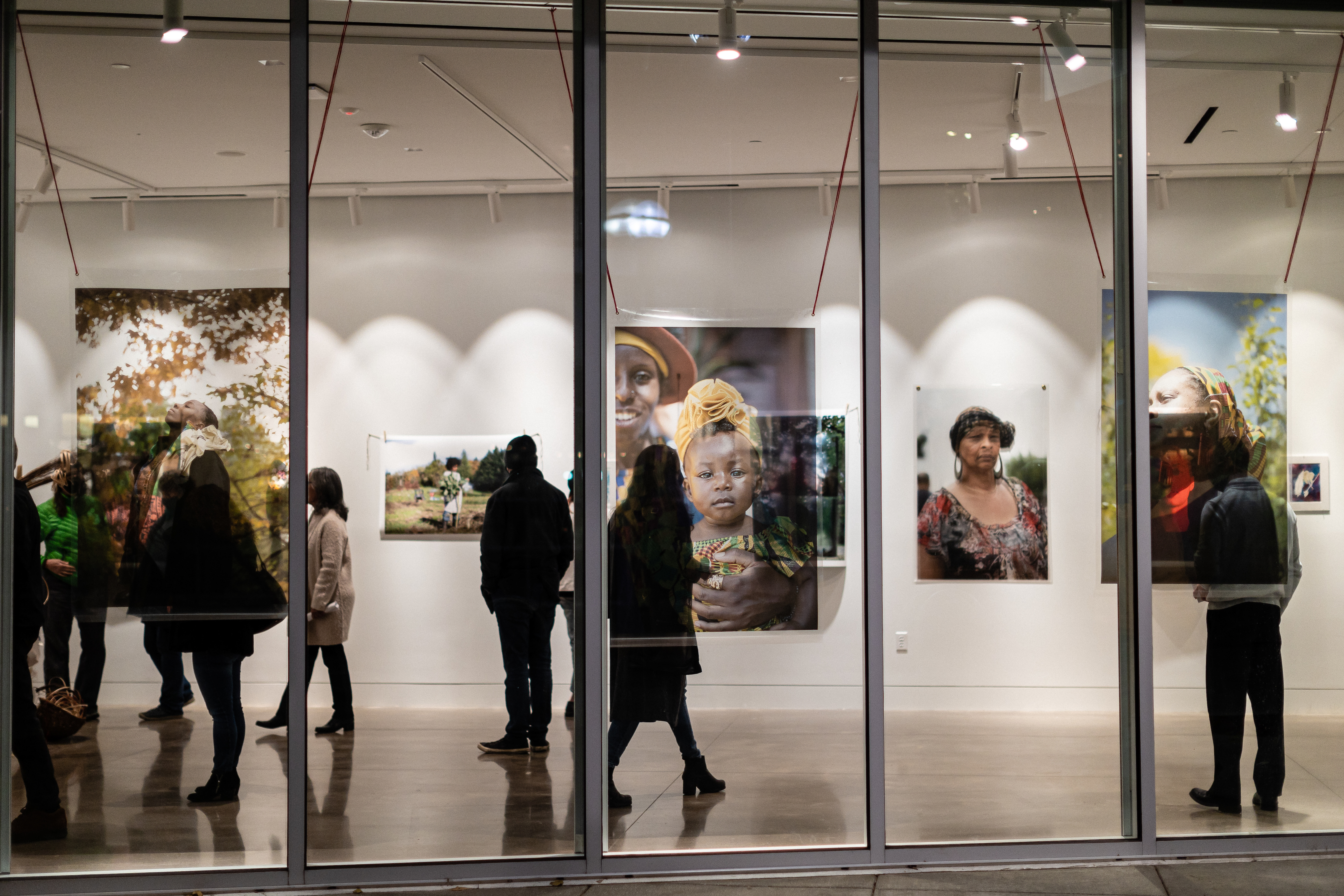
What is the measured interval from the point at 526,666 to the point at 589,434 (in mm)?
960

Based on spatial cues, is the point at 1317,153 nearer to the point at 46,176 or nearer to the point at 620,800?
the point at 620,800

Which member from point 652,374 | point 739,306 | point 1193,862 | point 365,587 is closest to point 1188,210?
point 739,306

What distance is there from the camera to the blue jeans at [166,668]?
13.0ft

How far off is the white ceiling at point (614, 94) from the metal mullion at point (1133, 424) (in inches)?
3.4

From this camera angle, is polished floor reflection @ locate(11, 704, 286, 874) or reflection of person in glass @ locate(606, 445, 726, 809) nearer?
polished floor reflection @ locate(11, 704, 286, 874)

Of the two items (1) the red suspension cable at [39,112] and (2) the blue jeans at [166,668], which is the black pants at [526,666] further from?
(1) the red suspension cable at [39,112]

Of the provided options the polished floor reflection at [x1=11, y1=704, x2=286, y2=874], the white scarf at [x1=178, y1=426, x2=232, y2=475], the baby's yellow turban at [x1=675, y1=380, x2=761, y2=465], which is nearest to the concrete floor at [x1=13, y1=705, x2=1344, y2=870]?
the polished floor reflection at [x1=11, y1=704, x2=286, y2=874]

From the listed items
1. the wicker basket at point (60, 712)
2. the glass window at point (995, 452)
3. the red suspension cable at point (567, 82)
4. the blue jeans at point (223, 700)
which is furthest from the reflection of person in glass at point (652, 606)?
the wicker basket at point (60, 712)

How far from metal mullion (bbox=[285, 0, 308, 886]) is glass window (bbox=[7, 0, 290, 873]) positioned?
0.14ft

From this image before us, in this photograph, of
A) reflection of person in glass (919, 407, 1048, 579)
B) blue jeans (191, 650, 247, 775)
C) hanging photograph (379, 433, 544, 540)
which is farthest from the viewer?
reflection of person in glass (919, 407, 1048, 579)

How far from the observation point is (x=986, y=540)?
4227 millimetres

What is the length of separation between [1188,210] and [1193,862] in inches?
104

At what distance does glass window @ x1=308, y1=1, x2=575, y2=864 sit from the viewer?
4.05 m

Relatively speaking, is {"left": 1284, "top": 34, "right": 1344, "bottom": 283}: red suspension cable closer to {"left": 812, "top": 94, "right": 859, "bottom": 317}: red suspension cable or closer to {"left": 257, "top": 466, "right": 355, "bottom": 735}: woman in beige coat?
{"left": 812, "top": 94, "right": 859, "bottom": 317}: red suspension cable
